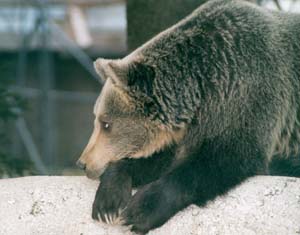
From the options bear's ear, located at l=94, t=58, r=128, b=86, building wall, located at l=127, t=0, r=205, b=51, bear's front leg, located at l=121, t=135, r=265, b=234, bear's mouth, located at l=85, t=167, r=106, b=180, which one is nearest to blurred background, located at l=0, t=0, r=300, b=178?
building wall, located at l=127, t=0, r=205, b=51

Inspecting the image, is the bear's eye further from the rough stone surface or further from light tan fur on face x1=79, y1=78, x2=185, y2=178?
the rough stone surface

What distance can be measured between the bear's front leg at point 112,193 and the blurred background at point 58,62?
6.02m

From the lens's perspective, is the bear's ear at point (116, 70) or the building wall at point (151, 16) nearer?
the bear's ear at point (116, 70)

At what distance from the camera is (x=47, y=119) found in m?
12.2

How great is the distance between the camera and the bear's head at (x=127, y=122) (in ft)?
19.1

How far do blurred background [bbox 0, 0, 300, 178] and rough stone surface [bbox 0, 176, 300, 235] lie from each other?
6.02 meters

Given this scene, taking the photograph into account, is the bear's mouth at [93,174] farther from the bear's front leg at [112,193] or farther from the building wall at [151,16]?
the building wall at [151,16]

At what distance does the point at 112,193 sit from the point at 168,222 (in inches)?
18.9

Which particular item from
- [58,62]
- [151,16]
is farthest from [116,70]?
[58,62]

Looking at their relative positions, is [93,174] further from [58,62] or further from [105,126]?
[58,62]

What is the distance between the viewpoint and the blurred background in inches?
503

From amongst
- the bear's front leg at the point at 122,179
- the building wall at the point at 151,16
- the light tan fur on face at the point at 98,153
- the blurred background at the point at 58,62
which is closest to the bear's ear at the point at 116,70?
the light tan fur on face at the point at 98,153

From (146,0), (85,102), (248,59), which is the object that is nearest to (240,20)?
(248,59)

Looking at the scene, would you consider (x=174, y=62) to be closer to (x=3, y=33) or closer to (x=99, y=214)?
(x=99, y=214)
